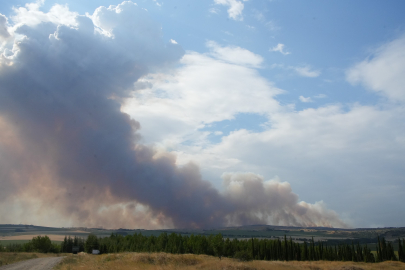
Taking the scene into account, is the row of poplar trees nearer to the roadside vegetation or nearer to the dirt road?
the roadside vegetation

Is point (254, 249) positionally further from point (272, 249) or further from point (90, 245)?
point (90, 245)

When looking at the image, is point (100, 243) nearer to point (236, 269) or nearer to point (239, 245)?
point (239, 245)

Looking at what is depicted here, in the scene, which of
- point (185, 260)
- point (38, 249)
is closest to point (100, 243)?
point (38, 249)

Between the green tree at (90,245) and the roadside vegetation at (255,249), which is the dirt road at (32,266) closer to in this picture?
the roadside vegetation at (255,249)

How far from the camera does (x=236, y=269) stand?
52969 millimetres

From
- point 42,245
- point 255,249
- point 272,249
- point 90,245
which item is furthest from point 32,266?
point 90,245

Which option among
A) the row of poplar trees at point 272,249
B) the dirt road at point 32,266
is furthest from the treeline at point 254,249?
the dirt road at point 32,266

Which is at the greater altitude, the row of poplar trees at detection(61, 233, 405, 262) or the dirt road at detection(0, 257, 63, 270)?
the dirt road at detection(0, 257, 63, 270)

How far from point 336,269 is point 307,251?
69.2 meters

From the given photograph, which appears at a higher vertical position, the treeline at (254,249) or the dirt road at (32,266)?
the dirt road at (32,266)

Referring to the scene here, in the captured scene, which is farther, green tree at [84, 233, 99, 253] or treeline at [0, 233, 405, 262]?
green tree at [84, 233, 99, 253]

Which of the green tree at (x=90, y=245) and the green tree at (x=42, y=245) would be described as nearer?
the green tree at (x=42, y=245)

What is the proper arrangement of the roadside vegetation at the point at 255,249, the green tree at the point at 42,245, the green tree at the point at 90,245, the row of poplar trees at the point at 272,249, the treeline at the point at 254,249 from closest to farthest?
the roadside vegetation at the point at 255,249 → the row of poplar trees at the point at 272,249 → the treeline at the point at 254,249 → the green tree at the point at 42,245 → the green tree at the point at 90,245

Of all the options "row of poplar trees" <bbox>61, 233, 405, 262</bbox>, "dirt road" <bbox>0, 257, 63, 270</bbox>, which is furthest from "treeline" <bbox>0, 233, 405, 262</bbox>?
"dirt road" <bbox>0, 257, 63, 270</bbox>
